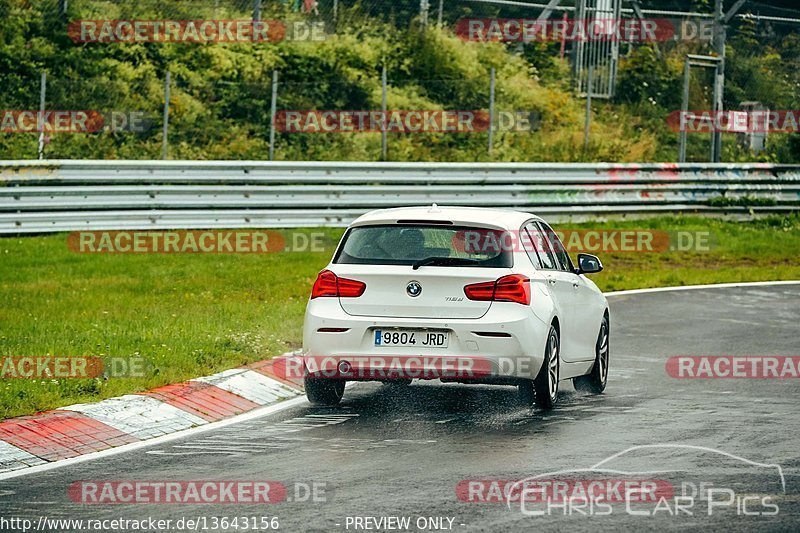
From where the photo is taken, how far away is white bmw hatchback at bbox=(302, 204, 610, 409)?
9.99 meters

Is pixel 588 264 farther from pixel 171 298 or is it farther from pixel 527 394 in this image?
pixel 171 298

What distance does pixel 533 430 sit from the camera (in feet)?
31.7

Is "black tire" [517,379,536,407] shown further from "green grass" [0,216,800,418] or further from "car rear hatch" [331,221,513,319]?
"green grass" [0,216,800,418]

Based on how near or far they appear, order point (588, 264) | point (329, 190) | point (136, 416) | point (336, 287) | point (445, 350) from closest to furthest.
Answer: point (136, 416) < point (445, 350) < point (336, 287) < point (588, 264) < point (329, 190)

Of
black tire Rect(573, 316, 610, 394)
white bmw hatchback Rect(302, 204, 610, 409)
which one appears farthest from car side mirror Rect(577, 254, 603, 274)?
white bmw hatchback Rect(302, 204, 610, 409)

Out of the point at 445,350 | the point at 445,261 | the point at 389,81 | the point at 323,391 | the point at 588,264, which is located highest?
the point at 389,81

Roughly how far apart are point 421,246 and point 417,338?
77 cm

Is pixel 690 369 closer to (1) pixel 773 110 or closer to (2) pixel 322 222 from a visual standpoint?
(2) pixel 322 222

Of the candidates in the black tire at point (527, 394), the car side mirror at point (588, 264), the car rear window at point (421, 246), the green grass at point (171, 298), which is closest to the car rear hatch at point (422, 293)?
the car rear window at point (421, 246)

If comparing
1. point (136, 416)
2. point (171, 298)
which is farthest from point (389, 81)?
point (136, 416)

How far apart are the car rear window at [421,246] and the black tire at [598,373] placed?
6.23 ft

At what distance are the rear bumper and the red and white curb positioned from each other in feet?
3.11

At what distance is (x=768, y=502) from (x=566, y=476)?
1199 millimetres

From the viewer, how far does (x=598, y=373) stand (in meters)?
11.8
